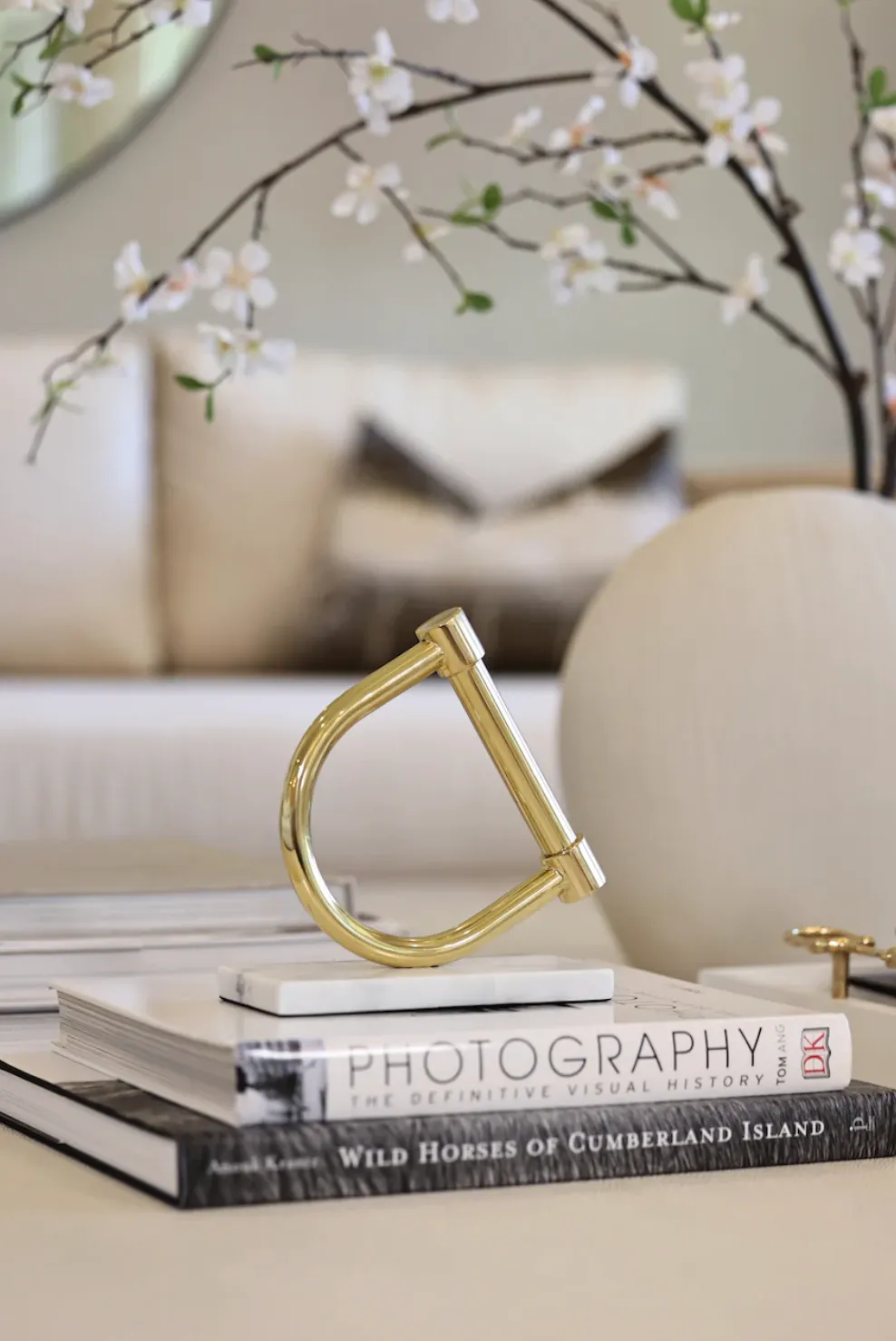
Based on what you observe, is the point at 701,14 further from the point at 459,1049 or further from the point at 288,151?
the point at 288,151

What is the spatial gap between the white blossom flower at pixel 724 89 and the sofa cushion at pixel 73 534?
1.68 meters

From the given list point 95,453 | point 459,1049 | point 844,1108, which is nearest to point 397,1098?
point 459,1049

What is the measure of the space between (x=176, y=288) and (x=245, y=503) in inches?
69.6

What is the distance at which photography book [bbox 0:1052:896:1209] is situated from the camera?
50 centimetres

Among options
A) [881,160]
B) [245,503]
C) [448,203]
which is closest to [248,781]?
[245,503]

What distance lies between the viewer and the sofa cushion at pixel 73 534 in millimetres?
2605

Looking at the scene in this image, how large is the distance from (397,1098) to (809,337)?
3.18m

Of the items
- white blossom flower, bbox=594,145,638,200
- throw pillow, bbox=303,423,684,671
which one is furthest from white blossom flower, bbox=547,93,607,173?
throw pillow, bbox=303,423,684,671

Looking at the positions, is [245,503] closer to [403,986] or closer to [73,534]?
[73,534]

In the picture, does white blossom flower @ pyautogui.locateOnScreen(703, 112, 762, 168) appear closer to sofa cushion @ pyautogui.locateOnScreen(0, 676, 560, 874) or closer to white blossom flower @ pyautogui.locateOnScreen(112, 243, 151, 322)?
white blossom flower @ pyautogui.locateOnScreen(112, 243, 151, 322)

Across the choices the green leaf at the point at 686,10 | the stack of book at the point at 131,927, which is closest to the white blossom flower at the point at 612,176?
the green leaf at the point at 686,10

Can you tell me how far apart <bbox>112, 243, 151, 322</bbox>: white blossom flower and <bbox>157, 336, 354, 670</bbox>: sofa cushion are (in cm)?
166

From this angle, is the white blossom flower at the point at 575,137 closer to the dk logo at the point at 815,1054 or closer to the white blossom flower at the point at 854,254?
the white blossom flower at the point at 854,254

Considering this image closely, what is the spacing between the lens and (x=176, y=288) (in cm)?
100
